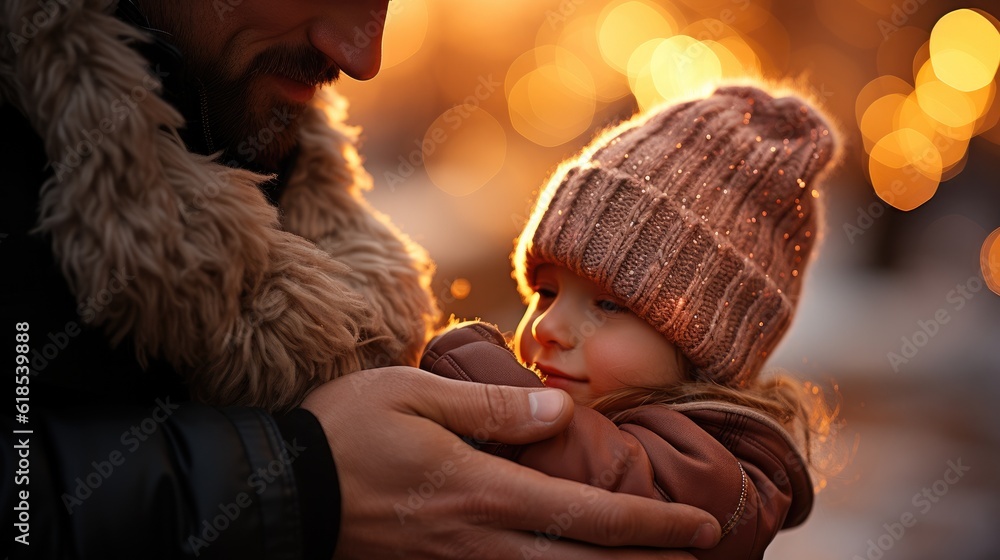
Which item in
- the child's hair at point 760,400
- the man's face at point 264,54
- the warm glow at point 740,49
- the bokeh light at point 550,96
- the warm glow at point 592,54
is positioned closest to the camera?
the man's face at point 264,54

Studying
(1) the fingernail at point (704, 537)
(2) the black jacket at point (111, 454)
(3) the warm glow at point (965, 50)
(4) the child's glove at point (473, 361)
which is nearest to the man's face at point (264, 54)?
(2) the black jacket at point (111, 454)

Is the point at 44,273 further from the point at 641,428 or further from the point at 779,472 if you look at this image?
the point at 779,472

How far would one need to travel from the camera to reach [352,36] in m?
1.22

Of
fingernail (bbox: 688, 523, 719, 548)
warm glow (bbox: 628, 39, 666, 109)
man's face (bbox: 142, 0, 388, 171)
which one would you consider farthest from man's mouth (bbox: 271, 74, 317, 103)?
warm glow (bbox: 628, 39, 666, 109)

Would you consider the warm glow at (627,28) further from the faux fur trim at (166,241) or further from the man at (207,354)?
the faux fur trim at (166,241)

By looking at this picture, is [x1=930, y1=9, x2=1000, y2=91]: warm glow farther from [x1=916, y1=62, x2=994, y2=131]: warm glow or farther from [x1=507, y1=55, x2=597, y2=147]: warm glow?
[x1=507, y1=55, x2=597, y2=147]: warm glow

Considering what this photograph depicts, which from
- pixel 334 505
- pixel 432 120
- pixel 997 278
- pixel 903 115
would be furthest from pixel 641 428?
pixel 903 115

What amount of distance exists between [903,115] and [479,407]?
7.67 meters

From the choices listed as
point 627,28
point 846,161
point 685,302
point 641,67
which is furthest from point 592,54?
point 685,302

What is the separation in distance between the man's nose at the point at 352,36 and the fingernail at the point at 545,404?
63 centimetres

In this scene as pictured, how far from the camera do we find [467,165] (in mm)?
8078

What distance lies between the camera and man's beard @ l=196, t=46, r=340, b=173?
115 cm

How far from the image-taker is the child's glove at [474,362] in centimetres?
119

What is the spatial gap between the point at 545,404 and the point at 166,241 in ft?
1.91
